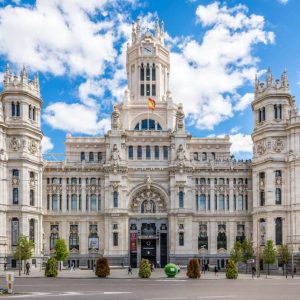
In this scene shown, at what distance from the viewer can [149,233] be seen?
12631 centimetres

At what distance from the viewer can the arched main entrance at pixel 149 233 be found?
125562 mm

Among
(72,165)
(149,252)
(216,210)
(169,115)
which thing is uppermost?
(169,115)

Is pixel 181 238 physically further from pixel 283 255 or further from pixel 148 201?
pixel 283 255

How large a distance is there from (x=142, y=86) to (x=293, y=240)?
5060cm

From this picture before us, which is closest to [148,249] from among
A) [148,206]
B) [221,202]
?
[148,206]

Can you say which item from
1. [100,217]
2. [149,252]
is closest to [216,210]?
[149,252]

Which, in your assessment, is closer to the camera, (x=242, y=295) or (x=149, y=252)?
(x=242, y=295)

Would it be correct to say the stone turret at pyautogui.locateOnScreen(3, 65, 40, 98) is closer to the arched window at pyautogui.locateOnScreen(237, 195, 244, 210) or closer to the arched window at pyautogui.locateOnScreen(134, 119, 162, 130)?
the arched window at pyautogui.locateOnScreen(134, 119, 162, 130)

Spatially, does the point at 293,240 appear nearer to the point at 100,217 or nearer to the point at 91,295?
the point at 100,217

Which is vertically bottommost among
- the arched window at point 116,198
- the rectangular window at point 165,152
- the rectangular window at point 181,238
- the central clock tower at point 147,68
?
the rectangular window at point 181,238

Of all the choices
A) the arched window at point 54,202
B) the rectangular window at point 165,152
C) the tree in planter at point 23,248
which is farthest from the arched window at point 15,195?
the rectangular window at point 165,152

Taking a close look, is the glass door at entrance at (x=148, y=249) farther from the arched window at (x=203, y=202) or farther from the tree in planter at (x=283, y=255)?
the tree in planter at (x=283, y=255)

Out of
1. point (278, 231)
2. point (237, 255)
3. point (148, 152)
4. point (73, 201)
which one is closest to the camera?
point (237, 255)

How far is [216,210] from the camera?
127 meters
